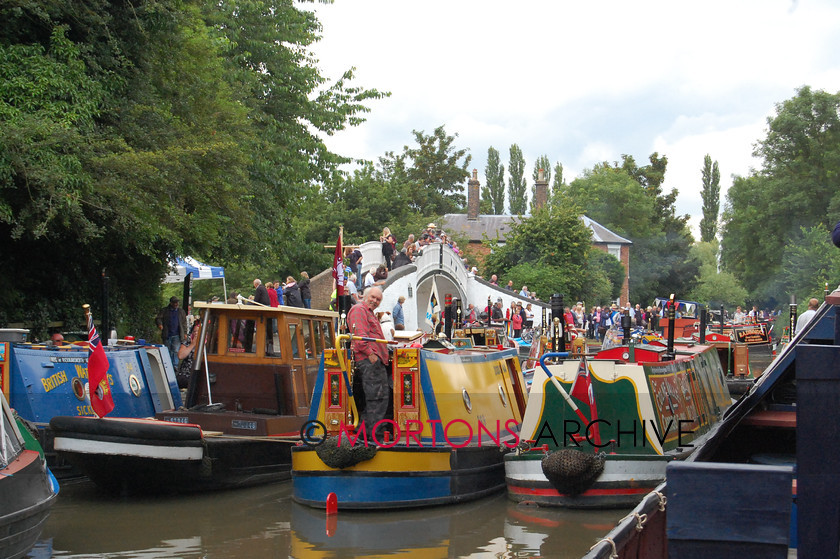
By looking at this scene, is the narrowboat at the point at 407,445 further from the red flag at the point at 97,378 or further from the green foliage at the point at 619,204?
the green foliage at the point at 619,204

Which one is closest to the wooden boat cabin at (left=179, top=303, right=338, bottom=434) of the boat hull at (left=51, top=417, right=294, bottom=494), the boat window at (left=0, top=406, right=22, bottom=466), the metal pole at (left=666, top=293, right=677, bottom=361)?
the boat hull at (left=51, top=417, right=294, bottom=494)

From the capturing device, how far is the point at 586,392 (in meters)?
10.5

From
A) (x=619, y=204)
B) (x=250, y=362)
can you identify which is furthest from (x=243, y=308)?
(x=619, y=204)

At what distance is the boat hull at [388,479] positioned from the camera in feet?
33.5

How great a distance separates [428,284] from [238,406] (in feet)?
64.6

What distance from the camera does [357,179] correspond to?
43.6m

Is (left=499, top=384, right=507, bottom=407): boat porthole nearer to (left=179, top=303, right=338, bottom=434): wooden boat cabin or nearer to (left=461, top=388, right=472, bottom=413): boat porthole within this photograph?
(left=461, top=388, right=472, bottom=413): boat porthole

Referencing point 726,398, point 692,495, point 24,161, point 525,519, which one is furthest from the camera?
point 726,398

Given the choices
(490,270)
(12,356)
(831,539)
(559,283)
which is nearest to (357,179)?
(490,270)

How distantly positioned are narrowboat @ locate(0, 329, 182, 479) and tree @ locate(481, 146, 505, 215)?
71.4 meters

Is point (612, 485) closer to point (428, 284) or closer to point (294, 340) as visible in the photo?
point (294, 340)

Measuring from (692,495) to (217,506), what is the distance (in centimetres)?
825

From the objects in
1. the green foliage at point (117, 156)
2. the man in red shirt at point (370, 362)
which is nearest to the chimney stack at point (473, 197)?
the green foliage at point (117, 156)

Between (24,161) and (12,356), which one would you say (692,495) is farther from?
(24,161)
